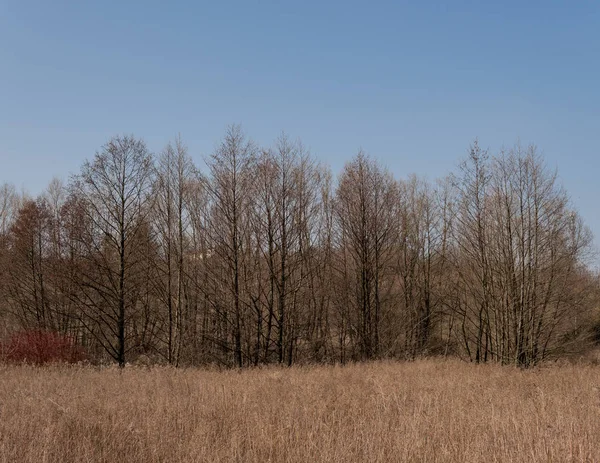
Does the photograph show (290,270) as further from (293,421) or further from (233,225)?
(293,421)

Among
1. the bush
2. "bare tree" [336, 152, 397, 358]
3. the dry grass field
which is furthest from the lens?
"bare tree" [336, 152, 397, 358]

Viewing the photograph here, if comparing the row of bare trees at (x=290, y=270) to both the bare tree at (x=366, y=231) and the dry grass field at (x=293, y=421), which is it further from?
the dry grass field at (x=293, y=421)

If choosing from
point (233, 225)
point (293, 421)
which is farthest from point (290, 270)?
point (293, 421)

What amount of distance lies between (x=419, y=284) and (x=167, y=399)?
24454 millimetres

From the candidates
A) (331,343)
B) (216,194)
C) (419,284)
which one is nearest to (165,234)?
(216,194)

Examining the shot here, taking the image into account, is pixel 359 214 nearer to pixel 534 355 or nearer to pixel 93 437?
pixel 534 355

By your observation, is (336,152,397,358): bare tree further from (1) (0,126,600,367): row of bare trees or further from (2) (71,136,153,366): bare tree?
(2) (71,136,153,366): bare tree

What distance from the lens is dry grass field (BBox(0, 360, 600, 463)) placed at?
4.88 meters

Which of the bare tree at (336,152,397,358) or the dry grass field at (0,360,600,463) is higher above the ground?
the bare tree at (336,152,397,358)

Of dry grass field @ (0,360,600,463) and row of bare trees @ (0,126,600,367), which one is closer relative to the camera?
dry grass field @ (0,360,600,463)

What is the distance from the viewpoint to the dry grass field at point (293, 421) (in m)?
4.88

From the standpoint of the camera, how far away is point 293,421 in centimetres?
621

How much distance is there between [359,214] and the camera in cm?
2355

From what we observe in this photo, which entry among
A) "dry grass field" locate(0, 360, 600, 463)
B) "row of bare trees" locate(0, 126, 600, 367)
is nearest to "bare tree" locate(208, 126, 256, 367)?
"row of bare trees" locate(0, 126, 600, 367)
